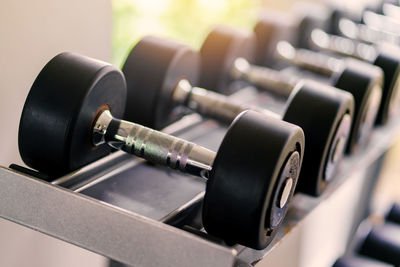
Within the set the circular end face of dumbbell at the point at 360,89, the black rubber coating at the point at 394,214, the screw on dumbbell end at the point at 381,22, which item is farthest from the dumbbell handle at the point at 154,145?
the screw on dumbbell end at the point at 381,22

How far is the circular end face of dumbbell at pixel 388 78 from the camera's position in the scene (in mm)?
1033

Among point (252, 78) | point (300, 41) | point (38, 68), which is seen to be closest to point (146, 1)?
point (300, 41)

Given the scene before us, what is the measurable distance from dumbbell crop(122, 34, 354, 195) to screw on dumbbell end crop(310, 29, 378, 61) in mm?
495

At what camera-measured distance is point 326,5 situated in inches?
59.5

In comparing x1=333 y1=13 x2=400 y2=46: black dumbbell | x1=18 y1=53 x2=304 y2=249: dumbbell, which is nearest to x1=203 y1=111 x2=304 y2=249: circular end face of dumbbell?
x1=18 y1=53 x2=304 y2=249: dumbbell

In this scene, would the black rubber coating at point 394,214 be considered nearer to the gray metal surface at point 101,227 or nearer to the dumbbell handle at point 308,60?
the dumbbell handle at point 308,60

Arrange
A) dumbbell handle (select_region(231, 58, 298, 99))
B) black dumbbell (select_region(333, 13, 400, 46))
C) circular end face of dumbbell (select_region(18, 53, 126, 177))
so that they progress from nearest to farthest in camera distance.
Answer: circular end face of dumbbell (select_region(18, 53, 126, 177)) → dumbbell handle (select_region(231, 58, 298, 99)) → black dumbbell (select_region(333, 13, 400, 46))

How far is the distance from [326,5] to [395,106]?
1.58ft

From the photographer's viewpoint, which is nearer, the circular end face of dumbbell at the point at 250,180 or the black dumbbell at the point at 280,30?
the circular end face of dumbbell at the point at 250,180

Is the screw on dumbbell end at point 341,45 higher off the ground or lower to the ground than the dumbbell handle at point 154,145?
higher

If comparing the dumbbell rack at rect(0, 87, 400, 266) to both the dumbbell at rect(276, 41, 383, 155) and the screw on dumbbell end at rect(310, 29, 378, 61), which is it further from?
the screw on dumbbell end at rect(310, 29, 378, 61)

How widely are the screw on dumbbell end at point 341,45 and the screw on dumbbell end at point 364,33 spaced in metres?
0.02

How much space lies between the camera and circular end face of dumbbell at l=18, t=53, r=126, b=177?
A: 625 mm

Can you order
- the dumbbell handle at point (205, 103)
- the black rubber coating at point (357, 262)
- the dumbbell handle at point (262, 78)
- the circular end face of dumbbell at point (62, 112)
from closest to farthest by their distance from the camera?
the circular end face of dumbbell at point (62, 112) → the dumbbell handle at point (205, 103) → the dumbbell handle at point (262, 78) → the black rubber coating at point (357, 262)
